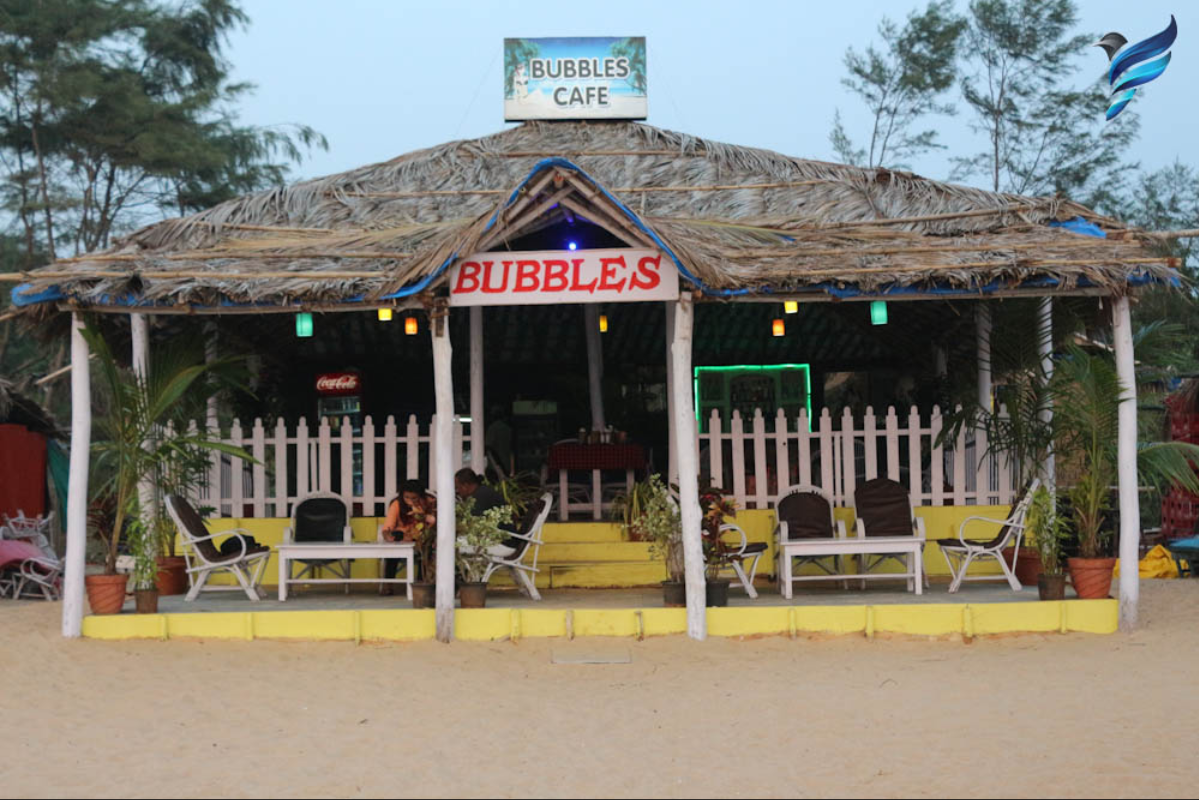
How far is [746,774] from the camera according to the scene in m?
6.20

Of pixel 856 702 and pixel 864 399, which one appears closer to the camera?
pixel 856 702

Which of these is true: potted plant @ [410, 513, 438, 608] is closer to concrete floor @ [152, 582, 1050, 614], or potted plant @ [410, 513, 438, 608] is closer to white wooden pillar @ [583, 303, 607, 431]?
concrete floor @ [152, 582, 1050, 614]

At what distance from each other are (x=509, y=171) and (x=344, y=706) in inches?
286

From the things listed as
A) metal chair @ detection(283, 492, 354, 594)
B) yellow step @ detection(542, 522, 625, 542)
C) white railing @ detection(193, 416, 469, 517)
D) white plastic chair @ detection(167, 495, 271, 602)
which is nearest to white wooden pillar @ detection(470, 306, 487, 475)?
white railing @ detection(193, 416, 469, 517)

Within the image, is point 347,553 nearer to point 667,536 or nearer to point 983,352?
point 667,536

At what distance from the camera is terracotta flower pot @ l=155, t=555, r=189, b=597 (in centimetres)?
1113

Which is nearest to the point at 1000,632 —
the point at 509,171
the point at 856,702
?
the point at 856,702

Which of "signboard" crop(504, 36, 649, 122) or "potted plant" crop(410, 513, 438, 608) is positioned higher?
"signboard" crop(504, 36, 649, 122)

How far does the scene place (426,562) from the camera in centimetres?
987

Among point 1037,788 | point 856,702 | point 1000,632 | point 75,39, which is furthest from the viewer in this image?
point 75,39

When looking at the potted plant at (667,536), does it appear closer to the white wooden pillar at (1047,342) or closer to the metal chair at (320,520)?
the metal chair at (320,520)

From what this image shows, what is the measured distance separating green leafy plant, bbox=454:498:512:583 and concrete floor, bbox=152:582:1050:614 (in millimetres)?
409

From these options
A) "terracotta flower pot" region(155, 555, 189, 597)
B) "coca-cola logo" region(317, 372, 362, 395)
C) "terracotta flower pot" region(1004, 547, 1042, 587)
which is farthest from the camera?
"coca-cola logo" region(317, 372, 362, 395)

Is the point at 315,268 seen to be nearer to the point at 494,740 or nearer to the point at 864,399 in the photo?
the point at 494,740
